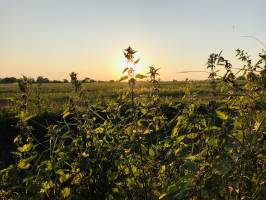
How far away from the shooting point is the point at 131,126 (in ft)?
9.93

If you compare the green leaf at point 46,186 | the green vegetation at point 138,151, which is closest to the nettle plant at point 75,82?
the green vegetation at point 138,151

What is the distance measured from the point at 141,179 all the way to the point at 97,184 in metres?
0.28

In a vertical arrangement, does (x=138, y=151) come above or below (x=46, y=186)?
above

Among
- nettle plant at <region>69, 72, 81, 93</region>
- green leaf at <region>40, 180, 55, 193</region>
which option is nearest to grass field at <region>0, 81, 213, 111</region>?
nettle plant at <region>69, 72, 81, 93</region>

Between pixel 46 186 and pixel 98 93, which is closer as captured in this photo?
pixel 46 186

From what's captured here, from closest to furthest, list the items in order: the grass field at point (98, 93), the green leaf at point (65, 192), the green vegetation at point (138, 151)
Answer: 1. the green vegetation at point (138, 151)
2. the green leaf at point (65, 192)
3. the grass field at point (98, 93)

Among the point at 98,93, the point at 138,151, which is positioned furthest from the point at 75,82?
the point at 98,93

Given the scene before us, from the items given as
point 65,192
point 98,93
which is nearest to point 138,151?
point 65,192

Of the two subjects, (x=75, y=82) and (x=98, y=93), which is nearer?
(x=75, y=82)

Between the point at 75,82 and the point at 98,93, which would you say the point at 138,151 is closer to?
the point at 75,82

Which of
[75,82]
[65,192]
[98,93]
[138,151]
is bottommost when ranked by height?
[98,93]

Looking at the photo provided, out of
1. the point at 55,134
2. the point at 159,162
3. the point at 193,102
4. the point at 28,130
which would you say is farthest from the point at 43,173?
the point at 193,102

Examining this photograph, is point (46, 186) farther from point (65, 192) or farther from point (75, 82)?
point (75, 82)

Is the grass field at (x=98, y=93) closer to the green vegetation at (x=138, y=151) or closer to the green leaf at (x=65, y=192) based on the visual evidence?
the green vegetation at (x=138, y=151)
